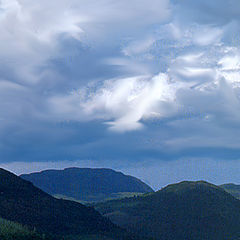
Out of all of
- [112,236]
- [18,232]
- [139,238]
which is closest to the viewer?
[18,232]

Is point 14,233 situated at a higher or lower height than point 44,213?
lower

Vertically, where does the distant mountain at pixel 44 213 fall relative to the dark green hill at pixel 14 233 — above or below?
above

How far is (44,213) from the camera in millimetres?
163875

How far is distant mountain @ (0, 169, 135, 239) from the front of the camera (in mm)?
149000

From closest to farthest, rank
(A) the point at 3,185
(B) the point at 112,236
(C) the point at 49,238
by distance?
(C) the point at 49,238 < (B) the point at 112,236 < (A) the point at 3,185

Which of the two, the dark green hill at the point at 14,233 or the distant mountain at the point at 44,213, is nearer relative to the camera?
the dark green hill at the point at 14,233

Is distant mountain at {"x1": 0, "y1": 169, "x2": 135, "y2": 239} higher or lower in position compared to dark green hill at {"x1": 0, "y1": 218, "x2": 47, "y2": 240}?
higher

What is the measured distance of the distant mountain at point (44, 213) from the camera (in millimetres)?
149000

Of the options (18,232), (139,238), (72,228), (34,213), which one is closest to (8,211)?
(34,213)

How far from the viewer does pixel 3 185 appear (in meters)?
180

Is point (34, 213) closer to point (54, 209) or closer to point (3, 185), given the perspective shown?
point (54, 209)

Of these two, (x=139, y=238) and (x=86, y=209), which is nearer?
(x=139, y=238)

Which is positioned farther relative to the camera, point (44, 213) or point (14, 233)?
point (44, 213)

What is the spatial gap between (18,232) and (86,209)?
90652 millimetres
